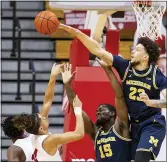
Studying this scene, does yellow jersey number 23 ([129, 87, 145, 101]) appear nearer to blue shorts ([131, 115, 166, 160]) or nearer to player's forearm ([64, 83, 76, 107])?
blue shorts ([131, 115, 166, 160])

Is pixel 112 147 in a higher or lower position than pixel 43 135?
lower

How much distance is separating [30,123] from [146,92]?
98 centimetres

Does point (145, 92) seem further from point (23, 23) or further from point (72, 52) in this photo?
point (23, 23)

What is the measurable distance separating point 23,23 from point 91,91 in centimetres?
388

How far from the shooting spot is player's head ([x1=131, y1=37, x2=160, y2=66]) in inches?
258

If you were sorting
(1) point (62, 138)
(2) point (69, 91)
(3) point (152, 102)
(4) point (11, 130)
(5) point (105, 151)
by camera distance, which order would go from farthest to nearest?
(5) point (105, 151), (2) point (69, 91), (4) point (11, 130), (1) point (62, 138), (3) point (152, 102)

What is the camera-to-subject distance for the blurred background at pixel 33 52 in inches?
440

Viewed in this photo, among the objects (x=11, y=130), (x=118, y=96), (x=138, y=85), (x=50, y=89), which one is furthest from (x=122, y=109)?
(x=11, y=130)

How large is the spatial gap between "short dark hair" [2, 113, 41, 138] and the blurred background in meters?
4.42

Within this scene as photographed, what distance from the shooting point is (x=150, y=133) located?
6473 millimetres

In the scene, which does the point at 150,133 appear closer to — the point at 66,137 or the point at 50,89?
the point at 66,137

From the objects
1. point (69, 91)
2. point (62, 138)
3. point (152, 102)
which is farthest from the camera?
point (69, 91)

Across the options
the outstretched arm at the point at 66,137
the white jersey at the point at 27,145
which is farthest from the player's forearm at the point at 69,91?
the white jersey at the point at 27,145

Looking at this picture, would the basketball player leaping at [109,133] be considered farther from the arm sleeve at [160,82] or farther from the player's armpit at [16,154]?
the player's armpit at [16,154]
